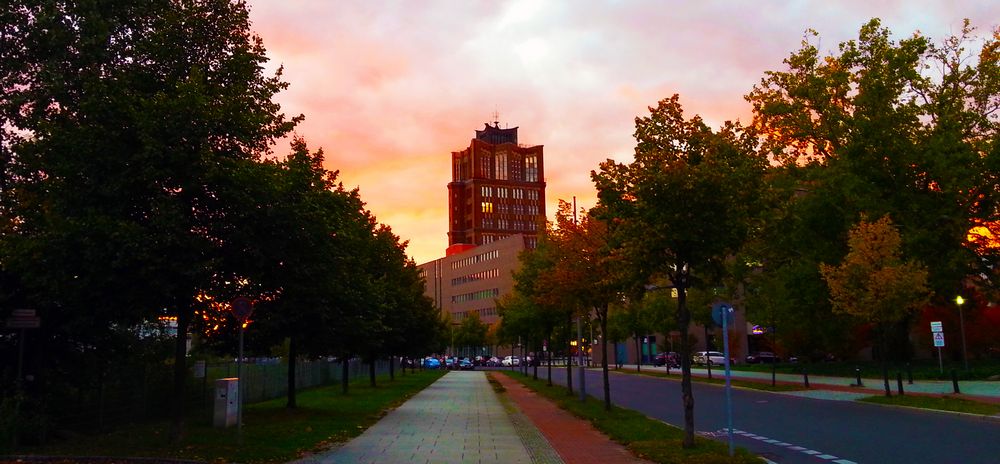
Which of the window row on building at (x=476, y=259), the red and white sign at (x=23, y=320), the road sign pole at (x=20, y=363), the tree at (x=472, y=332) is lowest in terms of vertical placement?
the road sign pole at (x=20, y=363)

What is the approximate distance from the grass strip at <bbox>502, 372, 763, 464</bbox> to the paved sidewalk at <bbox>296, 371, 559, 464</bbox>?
1.61 m

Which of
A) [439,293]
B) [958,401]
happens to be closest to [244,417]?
[958,401]

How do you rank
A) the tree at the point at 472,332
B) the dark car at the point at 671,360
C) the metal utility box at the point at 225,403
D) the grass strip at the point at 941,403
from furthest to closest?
the tree at the point at 472,332 → the dark car at the point at 671,360 → the grass strip at the point at 941,403 → the metal utility box at the point at 225,403

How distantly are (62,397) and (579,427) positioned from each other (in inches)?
441

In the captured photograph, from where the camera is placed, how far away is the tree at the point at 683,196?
13352 mm

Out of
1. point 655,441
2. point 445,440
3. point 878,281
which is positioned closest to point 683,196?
point 655,441

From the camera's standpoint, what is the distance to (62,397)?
595 inches

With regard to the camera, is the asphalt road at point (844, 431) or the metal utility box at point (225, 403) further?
the metal utility box at point (225, 403)

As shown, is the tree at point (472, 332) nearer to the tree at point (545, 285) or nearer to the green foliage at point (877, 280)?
the tree at point (545, 285)

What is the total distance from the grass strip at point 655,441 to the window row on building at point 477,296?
411 feet

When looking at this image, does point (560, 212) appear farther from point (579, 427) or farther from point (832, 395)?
point (832, 395)

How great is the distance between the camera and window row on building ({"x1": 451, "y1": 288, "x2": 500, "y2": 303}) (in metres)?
148

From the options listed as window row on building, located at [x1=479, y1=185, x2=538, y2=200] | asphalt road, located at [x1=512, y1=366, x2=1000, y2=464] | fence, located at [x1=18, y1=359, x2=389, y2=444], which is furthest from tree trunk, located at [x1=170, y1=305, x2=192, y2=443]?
window row on building, located at [x1=479, y1=185, x2=538, y2=200]

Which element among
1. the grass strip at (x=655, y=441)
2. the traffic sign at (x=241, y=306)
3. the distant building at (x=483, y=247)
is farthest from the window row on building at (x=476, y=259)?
the traffic sign at (x=241, y=306)
